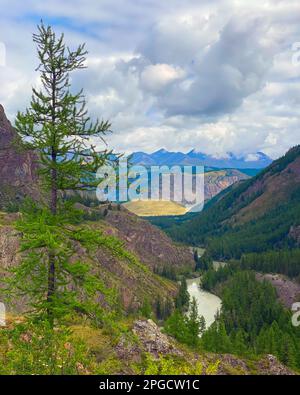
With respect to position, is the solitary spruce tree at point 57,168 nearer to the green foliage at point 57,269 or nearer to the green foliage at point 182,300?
the green foliage at point 57,269

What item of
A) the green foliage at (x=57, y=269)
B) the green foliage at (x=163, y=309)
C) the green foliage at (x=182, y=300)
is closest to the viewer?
the green foliage at (x=57, y=269)

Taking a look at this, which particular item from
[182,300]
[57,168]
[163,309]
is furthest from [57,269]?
[182,300]

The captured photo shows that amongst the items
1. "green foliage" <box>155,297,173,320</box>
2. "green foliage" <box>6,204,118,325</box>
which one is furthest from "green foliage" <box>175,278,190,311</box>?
"green foliage" <box>6,204,118,325</box>

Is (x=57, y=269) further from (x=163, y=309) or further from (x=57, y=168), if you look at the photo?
(x=163, y=309)

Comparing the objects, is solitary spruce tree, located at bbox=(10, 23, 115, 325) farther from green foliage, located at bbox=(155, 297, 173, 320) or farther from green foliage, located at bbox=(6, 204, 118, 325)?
green foliage, located at bbox=(155, 297, 173, 320)

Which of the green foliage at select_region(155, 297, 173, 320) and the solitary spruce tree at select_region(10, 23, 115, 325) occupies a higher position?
the solitary spruce tree at select_region(10, 23, 115, 325)

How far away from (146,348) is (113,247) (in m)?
18.4

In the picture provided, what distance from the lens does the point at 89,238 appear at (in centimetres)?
2461

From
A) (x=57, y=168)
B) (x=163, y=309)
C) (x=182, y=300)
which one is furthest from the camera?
(x=182, y=300)

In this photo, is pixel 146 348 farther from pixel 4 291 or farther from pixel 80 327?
pixel 4 291

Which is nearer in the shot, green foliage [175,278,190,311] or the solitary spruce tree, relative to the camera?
the solitary spruce tree

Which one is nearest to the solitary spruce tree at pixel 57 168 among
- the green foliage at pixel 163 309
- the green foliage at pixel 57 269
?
the green foliage at pixel 57 269

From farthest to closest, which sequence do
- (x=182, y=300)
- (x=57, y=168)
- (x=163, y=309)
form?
(x=182, y=300), (x=163, y=309), (x=57, y=168)

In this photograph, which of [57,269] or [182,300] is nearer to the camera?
[57,269]
